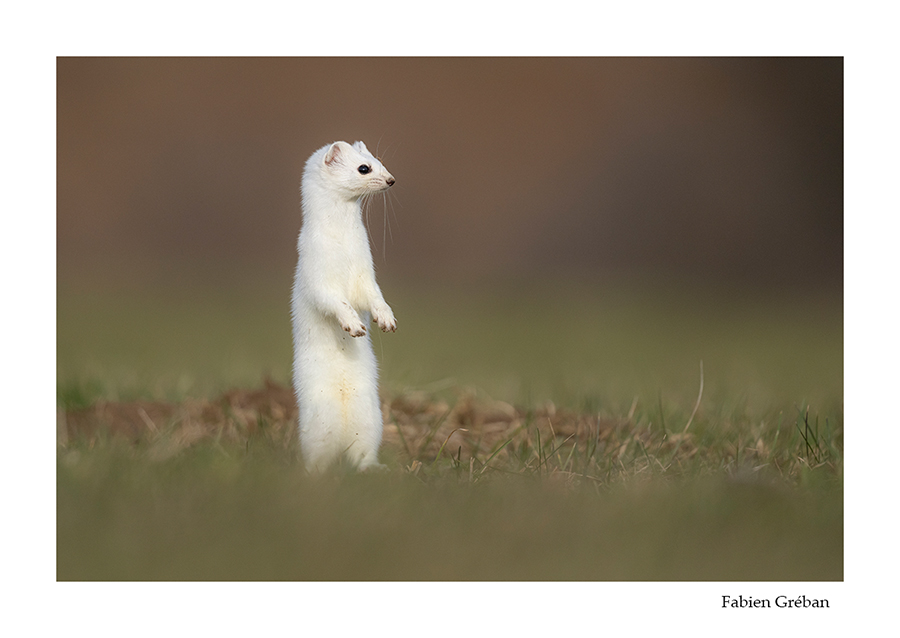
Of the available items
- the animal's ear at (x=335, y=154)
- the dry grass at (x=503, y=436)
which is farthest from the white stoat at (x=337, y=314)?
the dry grass at (x=503, y=436)

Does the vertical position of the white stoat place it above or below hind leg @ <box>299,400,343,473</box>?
above

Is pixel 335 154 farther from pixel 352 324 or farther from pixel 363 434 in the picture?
pixel 363 434

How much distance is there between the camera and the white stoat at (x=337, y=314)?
3480mm

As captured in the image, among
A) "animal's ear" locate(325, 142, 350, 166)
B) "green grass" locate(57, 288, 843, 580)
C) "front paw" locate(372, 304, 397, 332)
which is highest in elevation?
"animal's ear" locate(325, 142, 350, 166)

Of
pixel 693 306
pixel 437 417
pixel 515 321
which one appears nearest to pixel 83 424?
pixel 437 417

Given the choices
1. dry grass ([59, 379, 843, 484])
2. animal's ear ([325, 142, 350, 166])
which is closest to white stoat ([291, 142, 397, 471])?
animal's ear ([325, 142, 350, 166])

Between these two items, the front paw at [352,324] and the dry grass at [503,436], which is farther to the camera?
the dry grass at [503,436]

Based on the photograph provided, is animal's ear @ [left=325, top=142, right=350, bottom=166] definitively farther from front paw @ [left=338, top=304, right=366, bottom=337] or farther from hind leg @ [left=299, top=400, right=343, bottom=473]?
→ hind leg @ [left=299, top=400, right=343, bottom=473]

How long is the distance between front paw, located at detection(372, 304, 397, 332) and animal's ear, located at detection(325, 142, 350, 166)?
645mm

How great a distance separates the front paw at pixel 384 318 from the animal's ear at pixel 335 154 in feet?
2.12

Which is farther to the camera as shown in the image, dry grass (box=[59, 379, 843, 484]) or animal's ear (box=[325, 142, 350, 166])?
animal's ear (box=[325, 142, 350, 166])

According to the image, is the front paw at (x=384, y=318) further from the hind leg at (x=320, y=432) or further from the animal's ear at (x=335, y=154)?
the animal's ear at (x=335, y=154)

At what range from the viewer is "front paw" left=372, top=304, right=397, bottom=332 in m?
3.46

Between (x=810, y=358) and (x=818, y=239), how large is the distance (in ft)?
7.21
